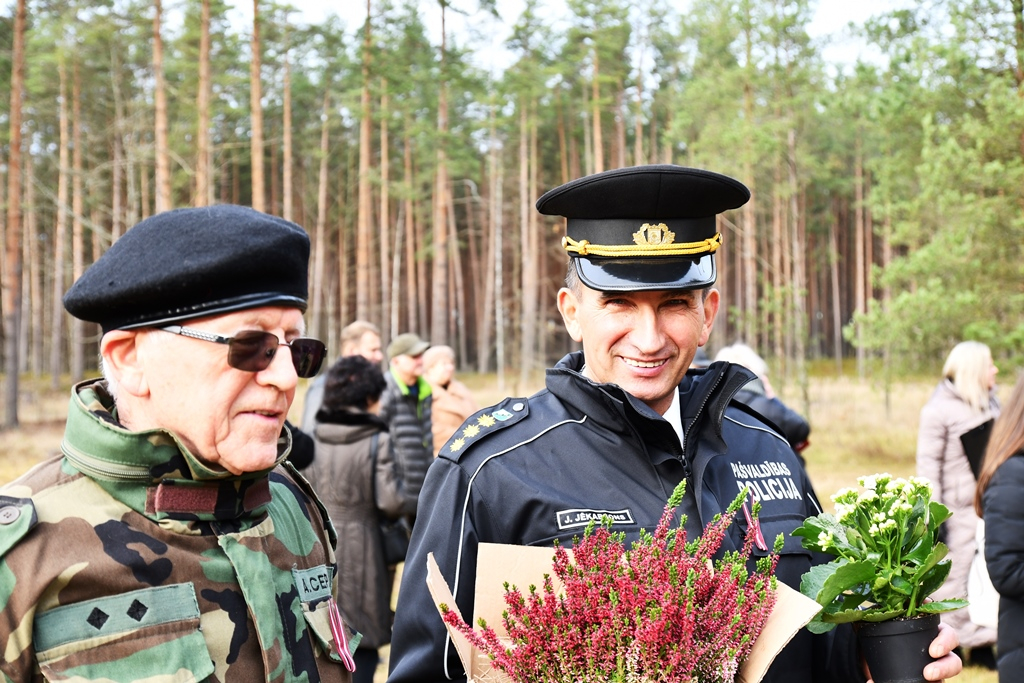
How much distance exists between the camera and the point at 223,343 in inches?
67.7

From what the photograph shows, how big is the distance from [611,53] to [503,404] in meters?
26.6

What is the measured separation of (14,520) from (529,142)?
33.9 m

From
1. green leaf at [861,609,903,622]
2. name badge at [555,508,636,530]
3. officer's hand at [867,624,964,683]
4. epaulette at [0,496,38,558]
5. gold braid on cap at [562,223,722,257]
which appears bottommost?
officer's hand at [867,624,964,683]

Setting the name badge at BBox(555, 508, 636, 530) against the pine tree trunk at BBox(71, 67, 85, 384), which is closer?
the name badge at BBox(555, 508, 636, 530)

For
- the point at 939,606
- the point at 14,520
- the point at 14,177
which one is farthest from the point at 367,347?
the point at 14,177

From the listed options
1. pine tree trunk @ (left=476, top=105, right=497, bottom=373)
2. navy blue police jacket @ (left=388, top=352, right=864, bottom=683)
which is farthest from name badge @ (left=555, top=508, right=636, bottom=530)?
pine tree trunk @ (left=476, top=105, right=497, bottom=373)

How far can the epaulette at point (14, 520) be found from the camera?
4.95ft

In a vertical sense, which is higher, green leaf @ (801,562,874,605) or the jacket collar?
the jacket collar

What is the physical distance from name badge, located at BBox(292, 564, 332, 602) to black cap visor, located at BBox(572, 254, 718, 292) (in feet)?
3.03

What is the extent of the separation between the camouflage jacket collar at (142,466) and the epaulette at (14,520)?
127 millimetres

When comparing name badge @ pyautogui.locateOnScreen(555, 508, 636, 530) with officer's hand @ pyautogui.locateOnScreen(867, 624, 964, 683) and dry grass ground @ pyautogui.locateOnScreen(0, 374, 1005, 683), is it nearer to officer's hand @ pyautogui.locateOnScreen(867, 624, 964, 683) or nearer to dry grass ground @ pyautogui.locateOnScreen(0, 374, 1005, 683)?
officer's hand @ pyautogui.locateOnScreen(867, 624, 964, 683)

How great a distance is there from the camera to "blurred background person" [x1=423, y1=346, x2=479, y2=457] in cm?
757

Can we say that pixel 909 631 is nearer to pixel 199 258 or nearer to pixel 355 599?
pixel 199 258

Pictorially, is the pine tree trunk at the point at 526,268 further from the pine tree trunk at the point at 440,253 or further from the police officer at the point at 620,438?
the police officer at the point at 620,438
